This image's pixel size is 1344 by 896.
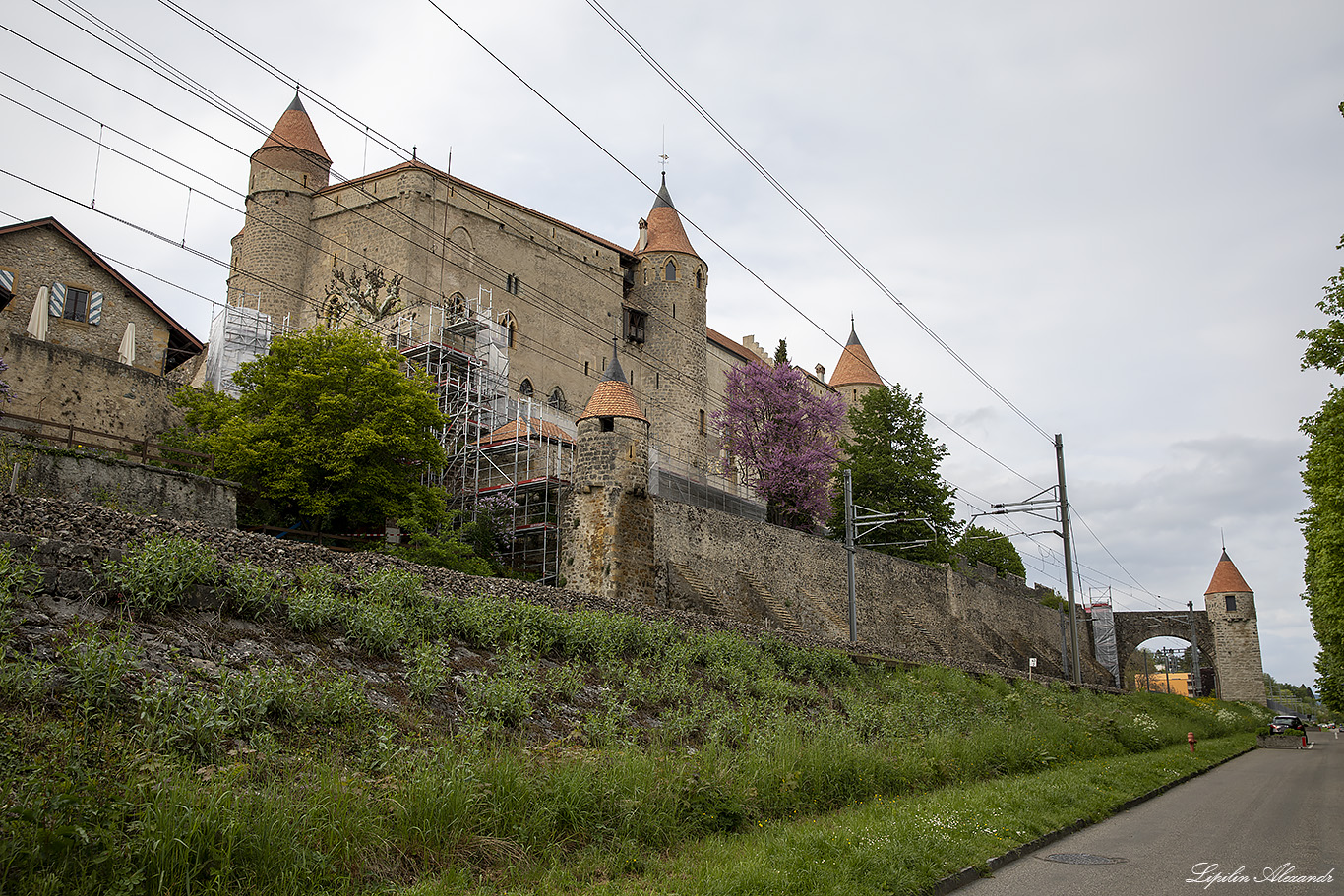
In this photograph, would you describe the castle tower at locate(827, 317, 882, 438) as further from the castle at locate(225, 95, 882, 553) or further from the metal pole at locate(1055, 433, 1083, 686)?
the metal pole at locate(1055, 433, 1083, 686)

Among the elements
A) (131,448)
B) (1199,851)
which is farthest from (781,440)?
(1199,851)

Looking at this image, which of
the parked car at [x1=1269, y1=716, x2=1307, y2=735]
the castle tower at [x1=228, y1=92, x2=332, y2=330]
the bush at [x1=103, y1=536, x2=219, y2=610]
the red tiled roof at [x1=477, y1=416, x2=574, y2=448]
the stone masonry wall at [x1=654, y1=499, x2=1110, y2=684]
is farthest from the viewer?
the castle tower at [x1=228, y1=92, x2=332, y2=330]

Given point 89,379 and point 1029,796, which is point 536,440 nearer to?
point 89,379

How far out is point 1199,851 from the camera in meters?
7.98

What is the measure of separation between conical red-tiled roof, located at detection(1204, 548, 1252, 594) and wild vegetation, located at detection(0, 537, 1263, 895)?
46546 millimetres

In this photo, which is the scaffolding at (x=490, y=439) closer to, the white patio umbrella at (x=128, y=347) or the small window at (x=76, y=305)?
the white patio umbrella at (x=128, y=347)

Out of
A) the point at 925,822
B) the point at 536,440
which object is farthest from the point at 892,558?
the point at 925,822

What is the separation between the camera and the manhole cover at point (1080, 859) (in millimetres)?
7426

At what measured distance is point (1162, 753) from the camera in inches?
688

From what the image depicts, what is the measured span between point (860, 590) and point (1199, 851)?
22.6 m

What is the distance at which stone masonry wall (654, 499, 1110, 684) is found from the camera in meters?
24.8

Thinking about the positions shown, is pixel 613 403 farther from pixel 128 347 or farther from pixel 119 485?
pixel 128 347

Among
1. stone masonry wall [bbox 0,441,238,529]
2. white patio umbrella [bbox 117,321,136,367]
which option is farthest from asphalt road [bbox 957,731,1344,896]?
white patio umbrella [bbox 117,321,136,367]

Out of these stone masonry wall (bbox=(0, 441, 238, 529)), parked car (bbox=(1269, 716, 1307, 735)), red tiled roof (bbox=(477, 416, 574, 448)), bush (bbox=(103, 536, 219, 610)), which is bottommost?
parked car (bbox=(1269, 716, 1307, 735))
